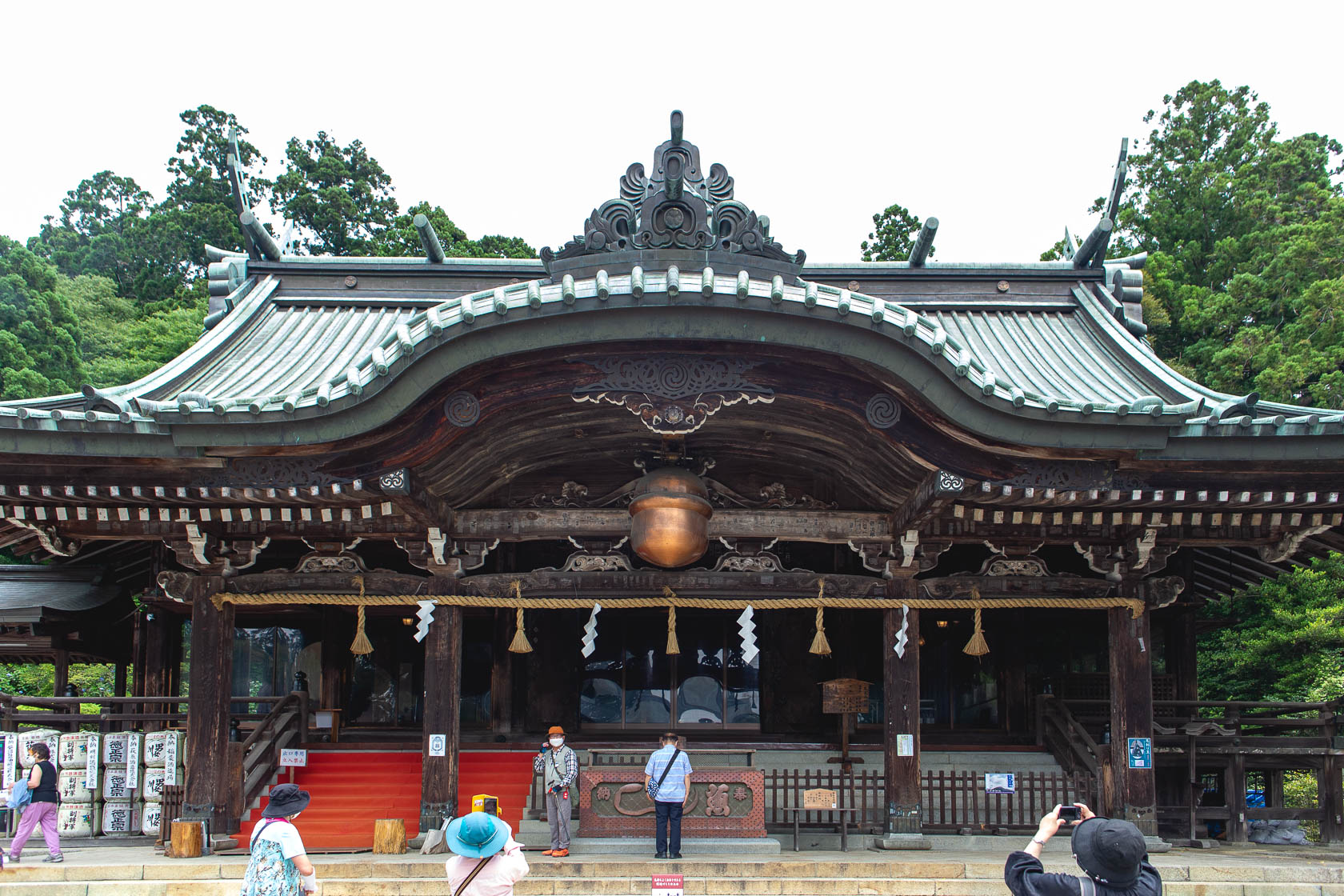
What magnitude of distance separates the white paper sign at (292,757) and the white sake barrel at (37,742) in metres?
2.27

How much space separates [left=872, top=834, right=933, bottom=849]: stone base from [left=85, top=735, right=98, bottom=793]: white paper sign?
8.27m

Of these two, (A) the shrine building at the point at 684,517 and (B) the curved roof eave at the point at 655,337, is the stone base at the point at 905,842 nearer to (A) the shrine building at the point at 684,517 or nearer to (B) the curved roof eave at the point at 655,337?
(A) the shrine building at the point at 684,517

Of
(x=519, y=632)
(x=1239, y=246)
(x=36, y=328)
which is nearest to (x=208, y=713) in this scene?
(x=519, y=632)

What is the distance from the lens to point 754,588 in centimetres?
1186

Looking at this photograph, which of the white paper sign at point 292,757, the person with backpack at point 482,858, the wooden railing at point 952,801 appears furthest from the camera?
the white paper sign at point 292,757

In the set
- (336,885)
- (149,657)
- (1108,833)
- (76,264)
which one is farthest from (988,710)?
(76,264)

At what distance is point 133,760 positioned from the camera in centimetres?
1187

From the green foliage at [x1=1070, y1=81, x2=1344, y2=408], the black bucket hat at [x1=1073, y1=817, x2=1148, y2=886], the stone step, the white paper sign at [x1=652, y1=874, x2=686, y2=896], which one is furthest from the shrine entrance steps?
the green foliage at [x1=1070, y1=81, x2=1344, y2=408]

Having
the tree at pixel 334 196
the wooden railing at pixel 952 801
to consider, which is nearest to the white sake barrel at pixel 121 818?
the wooden railing at pixel 952 801

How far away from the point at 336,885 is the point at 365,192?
4246 centimetres

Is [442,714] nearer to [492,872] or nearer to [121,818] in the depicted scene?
[121,818]

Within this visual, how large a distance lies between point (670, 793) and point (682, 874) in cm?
71

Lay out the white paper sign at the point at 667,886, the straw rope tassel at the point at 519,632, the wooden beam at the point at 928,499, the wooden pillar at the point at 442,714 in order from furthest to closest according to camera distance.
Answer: the straw rope tassel at the point at 519,632 < the wooden pillar at the point at 442,714 < the wooden beam at the point at 928,499 < the white paper sign at the point at 667,886

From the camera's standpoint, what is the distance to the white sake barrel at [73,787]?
38.7ft
